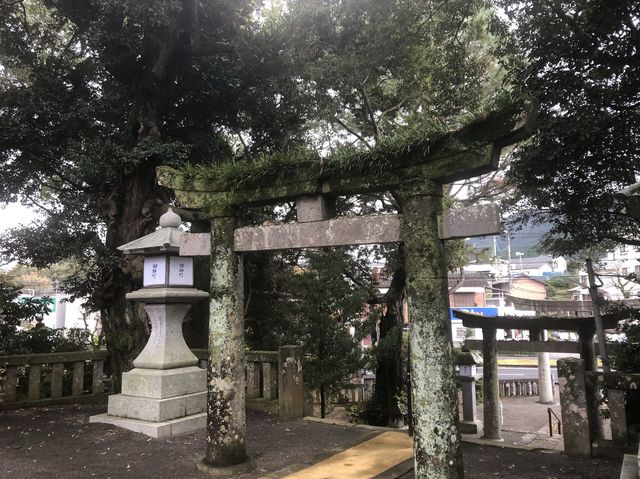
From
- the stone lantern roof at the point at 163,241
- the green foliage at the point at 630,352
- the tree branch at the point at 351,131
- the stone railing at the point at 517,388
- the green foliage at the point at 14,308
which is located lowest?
the stone railing at the point at 517,388

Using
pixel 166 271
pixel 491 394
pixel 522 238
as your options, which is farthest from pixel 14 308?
pixel 522 238

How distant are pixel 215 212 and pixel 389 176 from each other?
2088 millimetres

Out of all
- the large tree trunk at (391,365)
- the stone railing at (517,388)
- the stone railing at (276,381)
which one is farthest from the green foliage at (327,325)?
the stone railing at (517,388)

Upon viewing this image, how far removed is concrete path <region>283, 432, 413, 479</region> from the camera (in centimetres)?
472

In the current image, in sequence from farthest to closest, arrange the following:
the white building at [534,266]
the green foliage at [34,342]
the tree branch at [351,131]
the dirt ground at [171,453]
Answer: the white building at [534,266], the tree branch at [351,131], the green foliage at [34,342], the dirt ground at [171,453]

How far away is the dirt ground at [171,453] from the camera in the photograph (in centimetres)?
486

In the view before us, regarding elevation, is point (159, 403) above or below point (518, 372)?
above

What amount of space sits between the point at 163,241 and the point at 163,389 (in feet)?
7.31

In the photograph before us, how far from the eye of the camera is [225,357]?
481cm

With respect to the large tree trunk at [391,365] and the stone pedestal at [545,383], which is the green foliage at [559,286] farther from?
the large tree trunk at [391,365]

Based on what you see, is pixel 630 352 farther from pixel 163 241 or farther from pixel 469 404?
pixel 163 241

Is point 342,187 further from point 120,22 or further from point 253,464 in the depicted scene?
point 120,22

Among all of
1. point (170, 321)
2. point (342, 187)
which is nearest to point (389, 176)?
point (342, 187)

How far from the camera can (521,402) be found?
22.6 m
